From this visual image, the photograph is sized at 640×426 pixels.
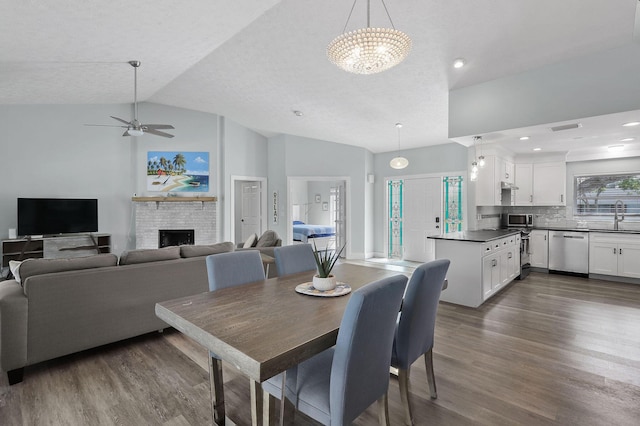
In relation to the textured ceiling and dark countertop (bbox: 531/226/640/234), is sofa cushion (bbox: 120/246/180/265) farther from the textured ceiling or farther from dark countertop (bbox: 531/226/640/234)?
dark countertop (bbox: 531/226/640/234)

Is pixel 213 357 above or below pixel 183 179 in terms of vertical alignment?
below

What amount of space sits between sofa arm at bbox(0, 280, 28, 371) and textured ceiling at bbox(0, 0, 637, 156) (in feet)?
7.86

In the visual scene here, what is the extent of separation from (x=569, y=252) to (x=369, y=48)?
5.64m

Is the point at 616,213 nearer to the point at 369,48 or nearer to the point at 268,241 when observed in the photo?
the point at 268,241

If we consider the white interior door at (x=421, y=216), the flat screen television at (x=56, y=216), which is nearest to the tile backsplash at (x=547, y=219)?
the white interior door at (x=421, y=216)

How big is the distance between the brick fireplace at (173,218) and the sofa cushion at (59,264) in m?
3.96

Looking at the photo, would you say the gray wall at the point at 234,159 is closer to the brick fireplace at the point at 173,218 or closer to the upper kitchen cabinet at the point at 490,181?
the brick fireplace at the point at 173,218

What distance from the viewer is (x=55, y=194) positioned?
19.2 ft

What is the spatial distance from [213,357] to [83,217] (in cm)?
565

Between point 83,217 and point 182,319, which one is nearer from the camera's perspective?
point 182,319

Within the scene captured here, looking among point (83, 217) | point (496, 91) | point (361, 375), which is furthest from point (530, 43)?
point (83, 217)

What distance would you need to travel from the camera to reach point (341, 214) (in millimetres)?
7727

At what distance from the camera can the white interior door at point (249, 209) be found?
7.79 m

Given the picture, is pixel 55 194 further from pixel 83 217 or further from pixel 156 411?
pixel 156 411
